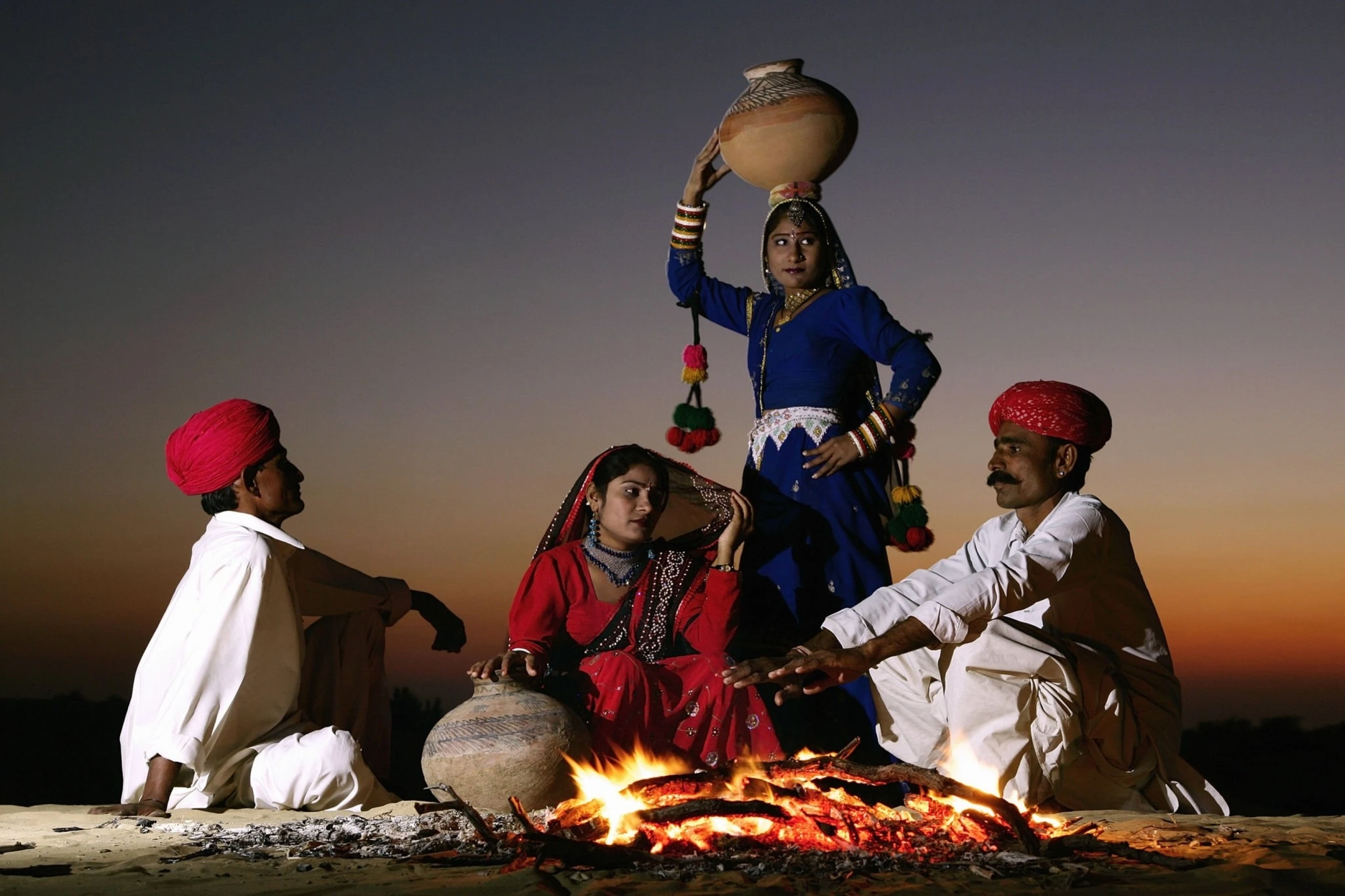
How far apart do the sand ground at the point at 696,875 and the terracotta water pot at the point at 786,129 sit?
125 inches

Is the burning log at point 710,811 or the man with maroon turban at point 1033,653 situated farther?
the man with maroon turban at point 1033,653

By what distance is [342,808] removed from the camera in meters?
4.54

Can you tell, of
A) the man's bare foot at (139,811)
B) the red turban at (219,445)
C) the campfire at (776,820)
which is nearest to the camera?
the campfire at (776,820)

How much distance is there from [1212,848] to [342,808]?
9.69ft

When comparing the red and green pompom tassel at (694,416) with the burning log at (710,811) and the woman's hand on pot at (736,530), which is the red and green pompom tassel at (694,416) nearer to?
the woman's hand on pot at (736,530)

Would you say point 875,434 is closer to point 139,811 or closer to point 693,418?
point 693,418

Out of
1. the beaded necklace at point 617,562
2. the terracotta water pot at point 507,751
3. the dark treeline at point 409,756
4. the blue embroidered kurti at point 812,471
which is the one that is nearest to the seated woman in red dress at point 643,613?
the beaded necklace at point 617,562

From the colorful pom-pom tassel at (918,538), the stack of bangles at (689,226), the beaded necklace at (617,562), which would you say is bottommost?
the beaded necklace at (617,562)

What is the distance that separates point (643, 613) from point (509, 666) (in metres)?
0.73

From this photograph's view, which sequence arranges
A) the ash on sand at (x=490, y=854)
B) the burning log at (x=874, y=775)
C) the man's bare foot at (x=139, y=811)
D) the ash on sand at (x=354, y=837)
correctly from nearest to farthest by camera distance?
the ash on sand at (x=490, y=854) → the ash on sand at (x=354, y=837) → the burning log at (x=874, y=775) → the man's bare foot at (x=139, y=811)

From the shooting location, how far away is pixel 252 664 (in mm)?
4613

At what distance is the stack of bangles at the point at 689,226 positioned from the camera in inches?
240

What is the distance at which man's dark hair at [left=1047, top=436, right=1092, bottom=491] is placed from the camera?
4742 millimetres

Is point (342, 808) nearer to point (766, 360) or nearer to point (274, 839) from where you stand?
point (274, 839)
